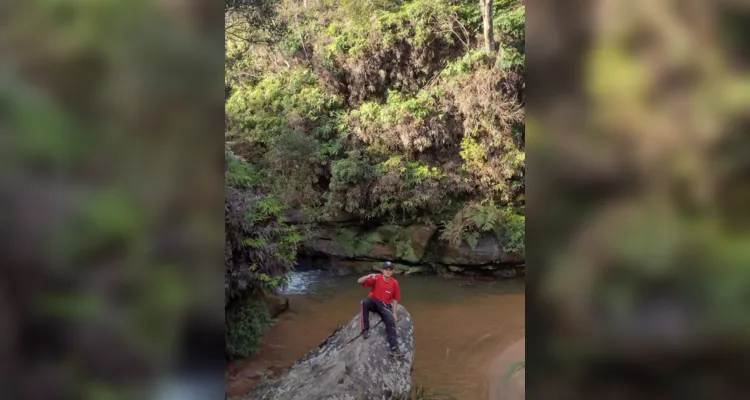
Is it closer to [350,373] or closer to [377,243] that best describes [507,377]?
[350,373]

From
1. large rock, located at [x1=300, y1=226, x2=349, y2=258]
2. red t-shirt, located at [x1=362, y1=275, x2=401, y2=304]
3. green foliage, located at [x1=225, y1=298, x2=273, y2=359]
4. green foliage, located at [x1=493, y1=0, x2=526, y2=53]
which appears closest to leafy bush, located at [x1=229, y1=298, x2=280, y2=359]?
green foliage, located at [x1=225, y1=298, x2=273, y2=359]

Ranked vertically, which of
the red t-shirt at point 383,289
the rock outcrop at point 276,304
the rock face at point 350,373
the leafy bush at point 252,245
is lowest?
the rock outcrop at point 276,304

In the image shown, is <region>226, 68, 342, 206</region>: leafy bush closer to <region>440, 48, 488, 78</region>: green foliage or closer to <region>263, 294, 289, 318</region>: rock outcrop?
<region>440, 48, 488, 78</region>: green foliage

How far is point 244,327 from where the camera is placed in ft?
21.0

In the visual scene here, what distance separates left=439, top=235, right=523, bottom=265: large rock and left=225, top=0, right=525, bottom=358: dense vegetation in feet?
0.84

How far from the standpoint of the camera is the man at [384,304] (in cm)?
561

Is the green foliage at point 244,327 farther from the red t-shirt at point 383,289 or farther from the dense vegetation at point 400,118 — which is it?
the dense vegetation at point 400,118

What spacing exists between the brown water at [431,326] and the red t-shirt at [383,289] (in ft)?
5.97

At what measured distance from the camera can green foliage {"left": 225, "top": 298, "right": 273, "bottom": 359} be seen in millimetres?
6254
